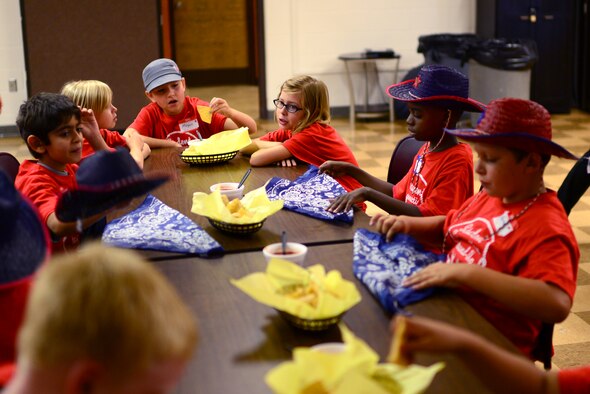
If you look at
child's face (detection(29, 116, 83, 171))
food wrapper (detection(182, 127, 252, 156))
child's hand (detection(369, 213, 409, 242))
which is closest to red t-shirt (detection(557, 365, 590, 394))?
child's hand (detection(369, 213, 409, 242))

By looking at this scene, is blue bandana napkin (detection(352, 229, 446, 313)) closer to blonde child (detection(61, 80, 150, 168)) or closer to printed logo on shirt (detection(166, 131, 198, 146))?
blonde child (detection(61, 80, 150, 168))

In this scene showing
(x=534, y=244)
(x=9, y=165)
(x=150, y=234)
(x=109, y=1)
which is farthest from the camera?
(x=109, y=1)

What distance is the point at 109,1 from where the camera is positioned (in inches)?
313

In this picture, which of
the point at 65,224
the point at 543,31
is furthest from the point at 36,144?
the point at 543,31

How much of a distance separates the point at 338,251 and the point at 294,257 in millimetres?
305

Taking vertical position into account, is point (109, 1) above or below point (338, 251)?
above

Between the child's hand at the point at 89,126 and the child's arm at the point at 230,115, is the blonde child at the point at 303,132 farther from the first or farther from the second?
the child's hand at the point at 89,126

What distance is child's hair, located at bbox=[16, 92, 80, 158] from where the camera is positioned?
259 centimetres

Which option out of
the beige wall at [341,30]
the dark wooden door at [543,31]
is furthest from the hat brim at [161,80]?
the dark wooden door at [543,31]

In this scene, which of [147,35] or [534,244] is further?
[147,35]

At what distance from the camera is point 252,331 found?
Answer: 66.3 inches

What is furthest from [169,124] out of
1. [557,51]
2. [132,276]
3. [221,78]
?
[221,78]

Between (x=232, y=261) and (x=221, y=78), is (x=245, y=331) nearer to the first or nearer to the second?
(x=232, y=261)

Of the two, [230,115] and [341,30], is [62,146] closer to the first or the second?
[230,115]
